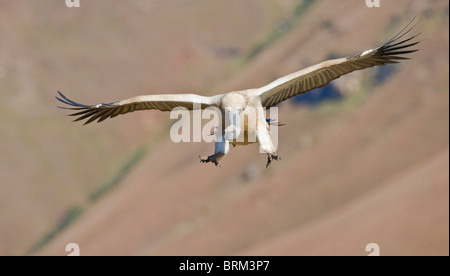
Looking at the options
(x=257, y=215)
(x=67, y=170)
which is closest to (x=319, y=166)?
(x=257, y=215)

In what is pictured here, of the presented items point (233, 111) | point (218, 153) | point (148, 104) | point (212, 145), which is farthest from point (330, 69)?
point (212, 145)

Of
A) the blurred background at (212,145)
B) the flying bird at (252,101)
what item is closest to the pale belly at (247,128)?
the flying bird at (252,101)

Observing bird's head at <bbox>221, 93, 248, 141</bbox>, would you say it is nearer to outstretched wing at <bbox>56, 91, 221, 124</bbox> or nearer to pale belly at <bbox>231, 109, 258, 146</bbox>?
pale belly at <bbox>231, 109, 258, 146</bbox>

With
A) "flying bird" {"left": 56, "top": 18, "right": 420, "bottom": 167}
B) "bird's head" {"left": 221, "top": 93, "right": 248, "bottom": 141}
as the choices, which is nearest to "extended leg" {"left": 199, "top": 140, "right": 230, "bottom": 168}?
"flying bird" {"left": 56, "top": 18, "right": 420, "bottom": 167}

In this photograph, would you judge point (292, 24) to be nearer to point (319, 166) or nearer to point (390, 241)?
point (319, 166)

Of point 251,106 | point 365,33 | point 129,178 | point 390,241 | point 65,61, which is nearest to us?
point 251,106
